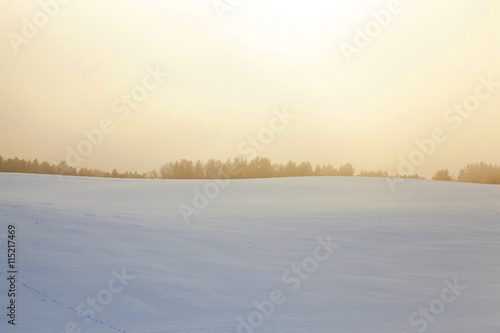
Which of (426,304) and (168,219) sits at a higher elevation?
(168,219)

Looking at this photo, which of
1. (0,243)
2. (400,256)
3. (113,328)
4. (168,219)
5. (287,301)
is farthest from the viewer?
(168,219)

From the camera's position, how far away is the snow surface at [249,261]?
6.77 metres

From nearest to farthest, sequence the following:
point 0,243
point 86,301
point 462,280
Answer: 1. point 86,301
2. point 0,243
3. point 462,280

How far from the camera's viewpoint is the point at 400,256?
34.8 ft

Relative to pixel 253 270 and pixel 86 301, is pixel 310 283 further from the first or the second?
pixel 86 301

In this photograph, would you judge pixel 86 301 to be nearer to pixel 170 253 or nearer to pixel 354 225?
pixel 170 253

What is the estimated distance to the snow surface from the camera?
6.77 m

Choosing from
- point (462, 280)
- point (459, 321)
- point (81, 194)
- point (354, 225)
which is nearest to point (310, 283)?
point (459, 321)

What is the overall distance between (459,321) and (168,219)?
23.7 feet

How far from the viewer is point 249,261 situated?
30.9 feet

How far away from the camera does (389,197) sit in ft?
56.3

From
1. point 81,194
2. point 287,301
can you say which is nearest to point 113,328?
point 287,301

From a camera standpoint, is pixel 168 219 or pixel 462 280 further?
pixel 168 219

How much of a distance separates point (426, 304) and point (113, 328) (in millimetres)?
4629
